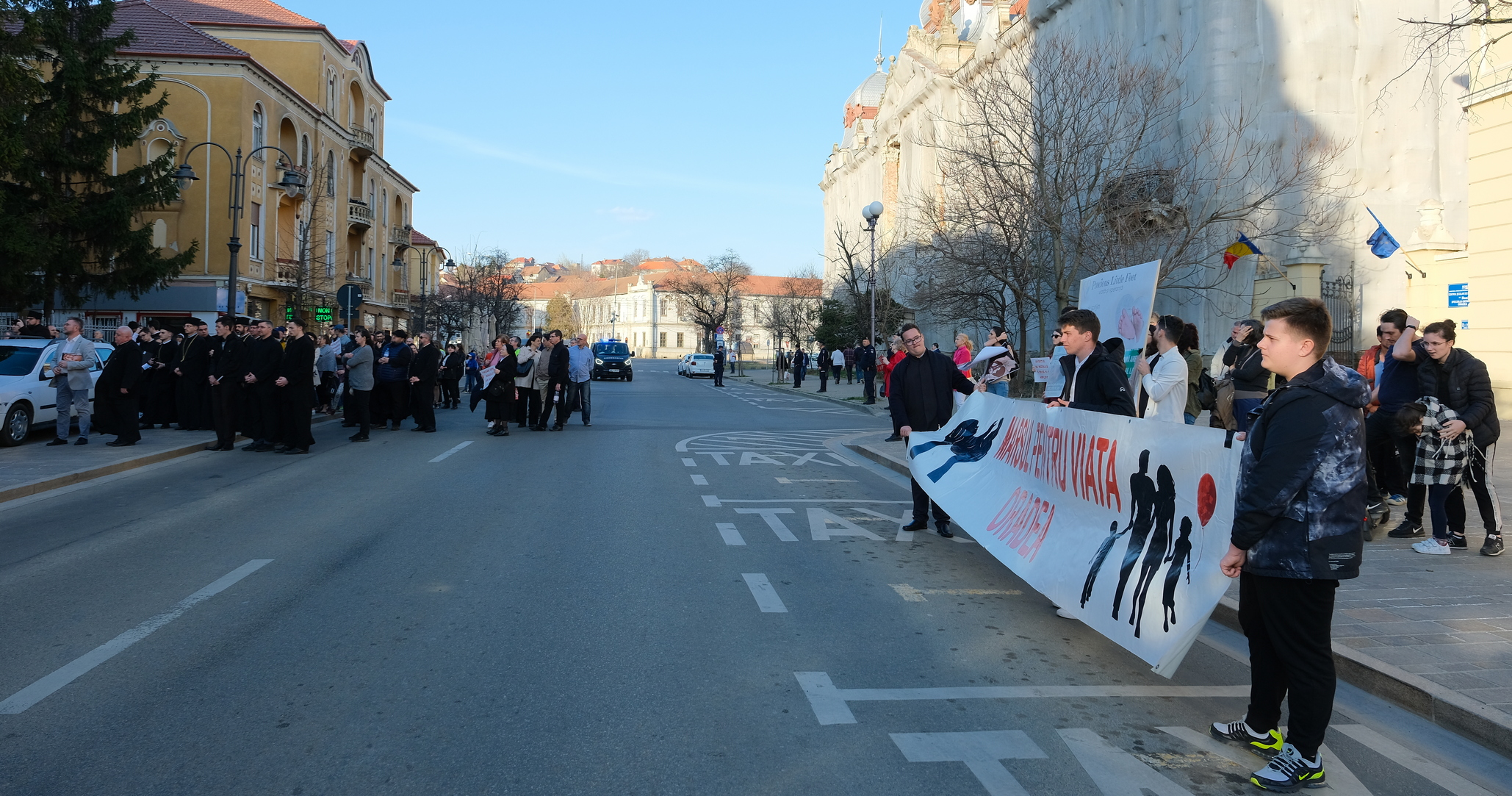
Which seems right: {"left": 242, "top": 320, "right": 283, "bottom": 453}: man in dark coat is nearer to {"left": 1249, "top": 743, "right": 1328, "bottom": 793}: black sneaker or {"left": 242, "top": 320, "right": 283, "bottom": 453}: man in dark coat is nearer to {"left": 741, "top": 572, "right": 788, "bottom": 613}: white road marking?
{"left": 741, "top": 572, "right": 788, "bottom": 613}: white road marking

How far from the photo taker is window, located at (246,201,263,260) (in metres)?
40.7

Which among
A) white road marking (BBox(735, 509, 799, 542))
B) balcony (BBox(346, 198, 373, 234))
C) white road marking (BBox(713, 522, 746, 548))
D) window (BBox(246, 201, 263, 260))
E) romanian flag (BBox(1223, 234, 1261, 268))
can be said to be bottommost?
white road marking (BBox(713, 522, 746, 548))

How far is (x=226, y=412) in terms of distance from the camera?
617 inches

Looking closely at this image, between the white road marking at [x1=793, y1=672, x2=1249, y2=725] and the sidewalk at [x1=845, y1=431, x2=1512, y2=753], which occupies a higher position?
the sidewalk at [x1=845, y1=431, x2=1512, y2=753]

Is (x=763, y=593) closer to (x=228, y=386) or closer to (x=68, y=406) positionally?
(x=228, y=386)

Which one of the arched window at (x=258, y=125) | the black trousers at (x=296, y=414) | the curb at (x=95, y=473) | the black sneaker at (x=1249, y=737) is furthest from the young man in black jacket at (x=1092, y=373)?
the arched window at (x=258, y=125)

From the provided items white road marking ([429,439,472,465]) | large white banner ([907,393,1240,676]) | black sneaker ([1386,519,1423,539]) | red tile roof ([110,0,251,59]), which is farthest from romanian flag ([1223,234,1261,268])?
red tile roof ([110,0,251,59])

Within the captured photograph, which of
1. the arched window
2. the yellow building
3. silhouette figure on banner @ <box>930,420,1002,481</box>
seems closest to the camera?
silhouette figure on banner @ <box>930,420,1002,481</box>

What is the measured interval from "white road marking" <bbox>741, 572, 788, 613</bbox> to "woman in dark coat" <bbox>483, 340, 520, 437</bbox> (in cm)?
1231

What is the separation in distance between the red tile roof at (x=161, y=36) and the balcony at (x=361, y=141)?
10.7 m

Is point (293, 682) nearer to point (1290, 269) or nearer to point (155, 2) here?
point (1290, 269)

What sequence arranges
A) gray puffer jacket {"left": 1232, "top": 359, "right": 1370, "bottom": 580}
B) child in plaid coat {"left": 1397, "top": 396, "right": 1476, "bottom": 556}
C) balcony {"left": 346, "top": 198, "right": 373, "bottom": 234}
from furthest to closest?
1. balcony {"left": 346, "top": 198, "right": 373, "bottom": 234}
2. child in plaid coat {"left": 1397, "top": 396, "right": 1476, "bottom": 556}
3. gray puffer jacket {"left": 1232, "top": 359, "right": 1370, "bottom": 580}

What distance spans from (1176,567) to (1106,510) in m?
1.10

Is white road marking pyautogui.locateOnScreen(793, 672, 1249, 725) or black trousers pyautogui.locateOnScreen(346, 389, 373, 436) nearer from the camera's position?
white road marking pyautogui.locateOnScreen(793, 672, 1249, 725)
